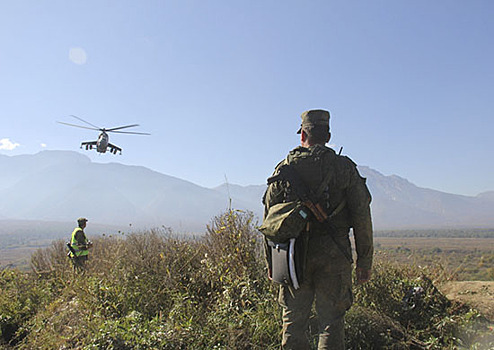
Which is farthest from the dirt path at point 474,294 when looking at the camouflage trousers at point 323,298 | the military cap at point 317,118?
the military cap at point 317,118

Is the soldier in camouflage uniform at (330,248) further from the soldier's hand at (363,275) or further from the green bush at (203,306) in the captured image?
the green bush at (203,306)

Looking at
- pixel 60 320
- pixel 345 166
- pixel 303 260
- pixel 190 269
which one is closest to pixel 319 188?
pixel 345 166

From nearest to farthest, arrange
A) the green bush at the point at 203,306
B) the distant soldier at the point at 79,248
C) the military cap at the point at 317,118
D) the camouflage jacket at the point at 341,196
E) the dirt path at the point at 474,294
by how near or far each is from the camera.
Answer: the camouflage jacket at the point at 341,196
the military cap at the point at 317,118
the green bush at the point at 203,306
the dirt path at the point at 474,294
the distant soldier at the point at 79,248

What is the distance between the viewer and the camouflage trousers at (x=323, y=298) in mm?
2602

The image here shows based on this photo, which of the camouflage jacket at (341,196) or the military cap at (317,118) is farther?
the military cap at (317,118)

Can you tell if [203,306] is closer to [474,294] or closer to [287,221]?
[287,221]

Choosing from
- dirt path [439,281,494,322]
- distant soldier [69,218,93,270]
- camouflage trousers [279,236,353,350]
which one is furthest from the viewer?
distant soldier [69,218,93,270]

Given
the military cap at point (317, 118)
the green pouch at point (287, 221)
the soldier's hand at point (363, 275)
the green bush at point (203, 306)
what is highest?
the military cap at point (317, 118)

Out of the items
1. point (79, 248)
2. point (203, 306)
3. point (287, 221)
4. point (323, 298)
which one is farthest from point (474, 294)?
point (79, 248)

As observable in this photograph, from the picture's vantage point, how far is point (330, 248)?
271 cm

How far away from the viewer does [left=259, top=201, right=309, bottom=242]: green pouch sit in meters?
2.65

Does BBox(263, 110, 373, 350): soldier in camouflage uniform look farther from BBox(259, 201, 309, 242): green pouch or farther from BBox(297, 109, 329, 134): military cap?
BBox(297, 109, 329, 134): military cap

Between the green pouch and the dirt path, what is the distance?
2758 mm

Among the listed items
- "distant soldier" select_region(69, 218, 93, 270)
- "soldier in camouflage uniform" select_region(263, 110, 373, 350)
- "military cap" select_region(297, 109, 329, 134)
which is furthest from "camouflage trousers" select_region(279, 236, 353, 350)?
"distant soldier" select_region(69, 218, 93, 270)
